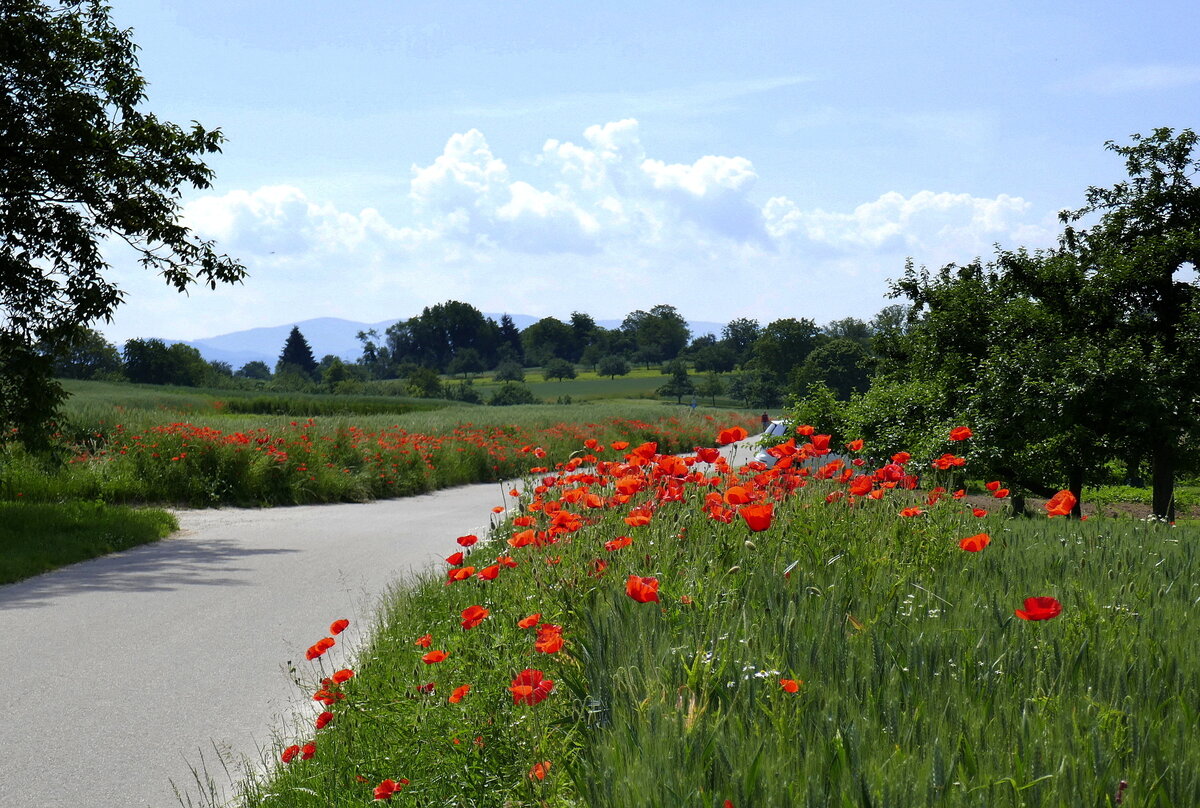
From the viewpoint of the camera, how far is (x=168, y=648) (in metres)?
6.82

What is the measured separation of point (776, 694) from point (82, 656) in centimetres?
586

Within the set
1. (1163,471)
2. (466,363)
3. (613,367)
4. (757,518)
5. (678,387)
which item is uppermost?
(466,363)

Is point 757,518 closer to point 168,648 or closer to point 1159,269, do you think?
point 168,648

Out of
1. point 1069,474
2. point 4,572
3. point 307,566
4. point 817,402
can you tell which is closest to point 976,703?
point 307,566

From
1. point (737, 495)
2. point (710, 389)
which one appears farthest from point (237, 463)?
point (710, 389)

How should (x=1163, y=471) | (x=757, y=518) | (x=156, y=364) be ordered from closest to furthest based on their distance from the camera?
1. (x=757, y=518)
2. (x=1163, y=471)
3. (x=156, y=364)

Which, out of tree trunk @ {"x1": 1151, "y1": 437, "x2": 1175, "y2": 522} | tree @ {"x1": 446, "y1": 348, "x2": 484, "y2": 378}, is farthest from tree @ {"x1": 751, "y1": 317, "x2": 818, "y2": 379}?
tree trunk @ {"x1": 1151, "y1": 437, "x2": 1175, "y2": 522}

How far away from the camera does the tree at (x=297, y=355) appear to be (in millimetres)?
119250

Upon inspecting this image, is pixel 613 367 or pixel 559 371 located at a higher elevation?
pixel 559 371

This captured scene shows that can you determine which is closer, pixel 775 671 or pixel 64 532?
pixel 775 671

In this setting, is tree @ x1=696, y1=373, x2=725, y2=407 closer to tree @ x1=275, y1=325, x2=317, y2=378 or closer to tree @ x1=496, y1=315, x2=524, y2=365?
tree @ x1=496, y1=315, x2=524, y2=365

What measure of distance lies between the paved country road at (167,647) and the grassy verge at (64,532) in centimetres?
28

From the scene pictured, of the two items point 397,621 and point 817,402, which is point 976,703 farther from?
point 817,402

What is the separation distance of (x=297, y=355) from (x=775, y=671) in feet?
415
